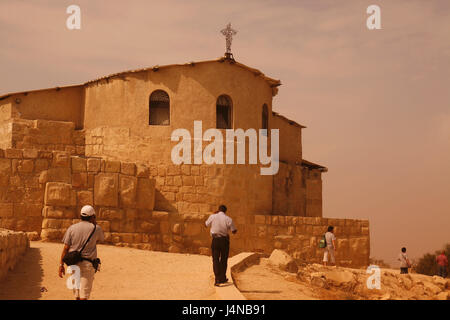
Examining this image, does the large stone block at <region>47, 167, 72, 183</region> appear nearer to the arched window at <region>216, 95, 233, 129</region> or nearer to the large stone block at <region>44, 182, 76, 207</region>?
the large stone block at <region>44, 182, 76, 207</region>

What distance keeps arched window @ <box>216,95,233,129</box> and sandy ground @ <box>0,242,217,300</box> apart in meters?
6.29

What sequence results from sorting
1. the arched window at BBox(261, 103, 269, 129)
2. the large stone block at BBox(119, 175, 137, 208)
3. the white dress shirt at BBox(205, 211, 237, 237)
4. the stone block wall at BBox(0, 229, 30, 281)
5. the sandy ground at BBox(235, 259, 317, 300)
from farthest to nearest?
the arched window at BBox(261, 103, 269, 129) → the large stone block at BBox(119, 175, 137, 208) → the white dress shirt at BBox(205, 211, 237, 237) → the sandy ground at BBox(235, 259, 317, 300) → the stone block wall at BBox(0, 229, 30, 281)

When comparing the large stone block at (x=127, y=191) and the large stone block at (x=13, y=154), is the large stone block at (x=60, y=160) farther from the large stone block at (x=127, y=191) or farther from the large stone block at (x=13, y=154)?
the large stone block at (x=127, y=191)

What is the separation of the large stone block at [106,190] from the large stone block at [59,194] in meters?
0.69

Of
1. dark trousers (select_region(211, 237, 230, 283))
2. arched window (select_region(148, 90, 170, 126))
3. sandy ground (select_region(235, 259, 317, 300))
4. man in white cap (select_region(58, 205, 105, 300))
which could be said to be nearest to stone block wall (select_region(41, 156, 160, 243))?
arched window (select_region(148, 90, 170, 126))

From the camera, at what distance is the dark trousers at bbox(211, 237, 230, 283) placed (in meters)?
9.62

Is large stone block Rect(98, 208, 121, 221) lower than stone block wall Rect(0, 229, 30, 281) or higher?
higher

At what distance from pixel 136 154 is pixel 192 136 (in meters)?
1.95

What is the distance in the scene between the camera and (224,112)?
1919cm

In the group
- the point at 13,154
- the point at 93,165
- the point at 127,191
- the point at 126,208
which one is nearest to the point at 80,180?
the point at 93,165

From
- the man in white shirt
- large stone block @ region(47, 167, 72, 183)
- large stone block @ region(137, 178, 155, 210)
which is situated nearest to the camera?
the man in white shirt

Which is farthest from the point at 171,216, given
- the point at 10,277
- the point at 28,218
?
the point at 10,277

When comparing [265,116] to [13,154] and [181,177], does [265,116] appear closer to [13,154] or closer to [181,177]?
[181,177]

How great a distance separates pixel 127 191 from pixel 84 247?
8643 millimetres
